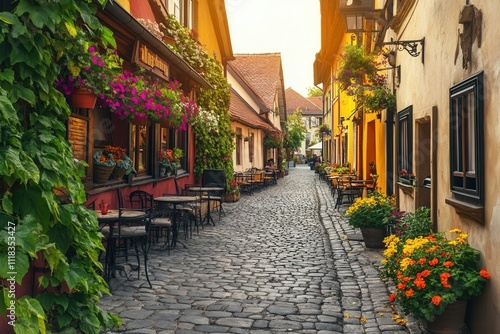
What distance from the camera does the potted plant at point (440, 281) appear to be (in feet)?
13.0

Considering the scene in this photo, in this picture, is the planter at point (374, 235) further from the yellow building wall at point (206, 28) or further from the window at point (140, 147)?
the yellow building wall at point (206, 28)

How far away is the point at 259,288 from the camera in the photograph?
5980 mm

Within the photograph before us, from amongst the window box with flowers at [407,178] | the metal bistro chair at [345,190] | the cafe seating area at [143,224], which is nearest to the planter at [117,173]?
the cafe seating area at [143,224]

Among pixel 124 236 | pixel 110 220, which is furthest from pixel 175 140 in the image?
pixel 110 220

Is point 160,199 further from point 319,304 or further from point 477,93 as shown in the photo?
point 477,93

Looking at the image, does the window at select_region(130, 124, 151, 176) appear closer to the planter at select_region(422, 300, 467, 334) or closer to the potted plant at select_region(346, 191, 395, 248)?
the potted plant at select_region(346, 191, 395, 248)

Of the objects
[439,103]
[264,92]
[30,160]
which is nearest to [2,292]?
[30,160]

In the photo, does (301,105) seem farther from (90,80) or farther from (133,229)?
(90,80)

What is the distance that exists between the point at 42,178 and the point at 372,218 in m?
5.57

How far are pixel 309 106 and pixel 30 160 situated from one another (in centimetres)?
7906

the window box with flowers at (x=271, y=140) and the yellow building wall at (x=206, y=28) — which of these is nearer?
the yellow building wall at (x=206, y=28)

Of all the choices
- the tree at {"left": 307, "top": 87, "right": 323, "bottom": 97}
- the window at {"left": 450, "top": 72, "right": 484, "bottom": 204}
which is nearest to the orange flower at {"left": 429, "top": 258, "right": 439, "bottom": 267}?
the window at {"left": 450, "top": 72, "right": 484, "bottom": 204}

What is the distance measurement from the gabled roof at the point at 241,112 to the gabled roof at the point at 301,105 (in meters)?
53.6

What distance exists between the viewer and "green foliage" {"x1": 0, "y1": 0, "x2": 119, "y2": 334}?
3.17m
